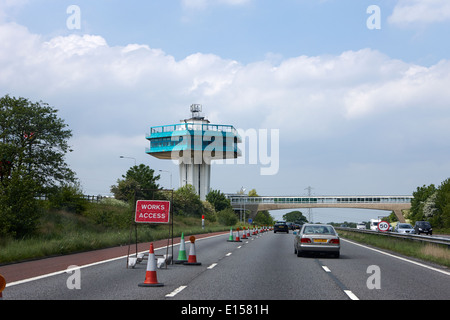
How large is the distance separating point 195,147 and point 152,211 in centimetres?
9780

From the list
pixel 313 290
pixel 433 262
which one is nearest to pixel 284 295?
pixel 313 290

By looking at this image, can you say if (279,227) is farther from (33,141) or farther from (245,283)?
(245,283)

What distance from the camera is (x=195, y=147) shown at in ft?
374

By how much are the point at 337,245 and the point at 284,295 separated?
10.8 m

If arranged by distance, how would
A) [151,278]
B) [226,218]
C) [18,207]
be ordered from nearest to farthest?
[151,278]
[18,207]
[226,218]

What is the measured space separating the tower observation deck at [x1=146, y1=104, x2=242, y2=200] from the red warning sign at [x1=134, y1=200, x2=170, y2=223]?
9396 centimetres

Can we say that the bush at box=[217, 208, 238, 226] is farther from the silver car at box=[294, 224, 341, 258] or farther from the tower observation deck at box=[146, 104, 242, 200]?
the silver car at box=[294, 224, 341, 258]

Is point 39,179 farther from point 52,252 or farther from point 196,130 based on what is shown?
point 196,130

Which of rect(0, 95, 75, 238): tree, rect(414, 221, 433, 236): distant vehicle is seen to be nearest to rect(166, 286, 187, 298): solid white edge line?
rect(0, 95, 75, 238): tree

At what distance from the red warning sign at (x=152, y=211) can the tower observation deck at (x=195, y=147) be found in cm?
9396

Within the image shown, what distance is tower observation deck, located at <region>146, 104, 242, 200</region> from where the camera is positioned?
114 meters

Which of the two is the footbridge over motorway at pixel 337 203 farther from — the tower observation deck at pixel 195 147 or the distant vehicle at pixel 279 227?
the distant vehicle at pixel 279 227


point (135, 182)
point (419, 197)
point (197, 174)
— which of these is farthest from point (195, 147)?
point (419, 197)

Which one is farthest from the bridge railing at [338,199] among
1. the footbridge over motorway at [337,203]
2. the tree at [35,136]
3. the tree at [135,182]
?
the tree at [35,136]
